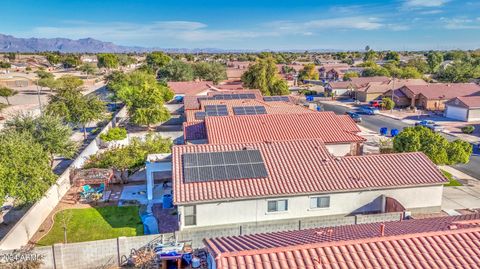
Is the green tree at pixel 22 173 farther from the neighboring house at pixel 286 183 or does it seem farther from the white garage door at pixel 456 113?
the white garage door at pixel 456 113

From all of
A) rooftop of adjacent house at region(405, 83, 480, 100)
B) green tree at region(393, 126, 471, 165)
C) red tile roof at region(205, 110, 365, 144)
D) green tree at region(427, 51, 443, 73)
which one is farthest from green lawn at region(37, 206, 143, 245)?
green tree at region(427, 51, 443, 73)

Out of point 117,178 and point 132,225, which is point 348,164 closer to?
point 132,225

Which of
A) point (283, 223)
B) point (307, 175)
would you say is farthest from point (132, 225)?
point (307, 175)

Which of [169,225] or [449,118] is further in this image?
[449,118]

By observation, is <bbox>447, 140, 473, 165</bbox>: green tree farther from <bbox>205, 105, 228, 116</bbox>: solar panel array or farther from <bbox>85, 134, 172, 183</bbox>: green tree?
<bbox>85, 134, 172, 183</bbox>: green tree

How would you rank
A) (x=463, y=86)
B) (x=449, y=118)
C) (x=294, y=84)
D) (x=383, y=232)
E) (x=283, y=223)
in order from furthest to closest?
1. (x=294, y=84)
2. (x=463, y=86)
3. (x=449, y=118)
4. (x=283, y=223)
5. (x=383, y=232)

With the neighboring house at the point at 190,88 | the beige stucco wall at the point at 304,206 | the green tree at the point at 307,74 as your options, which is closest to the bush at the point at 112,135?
the beige stucco wall at the point at 304,206
